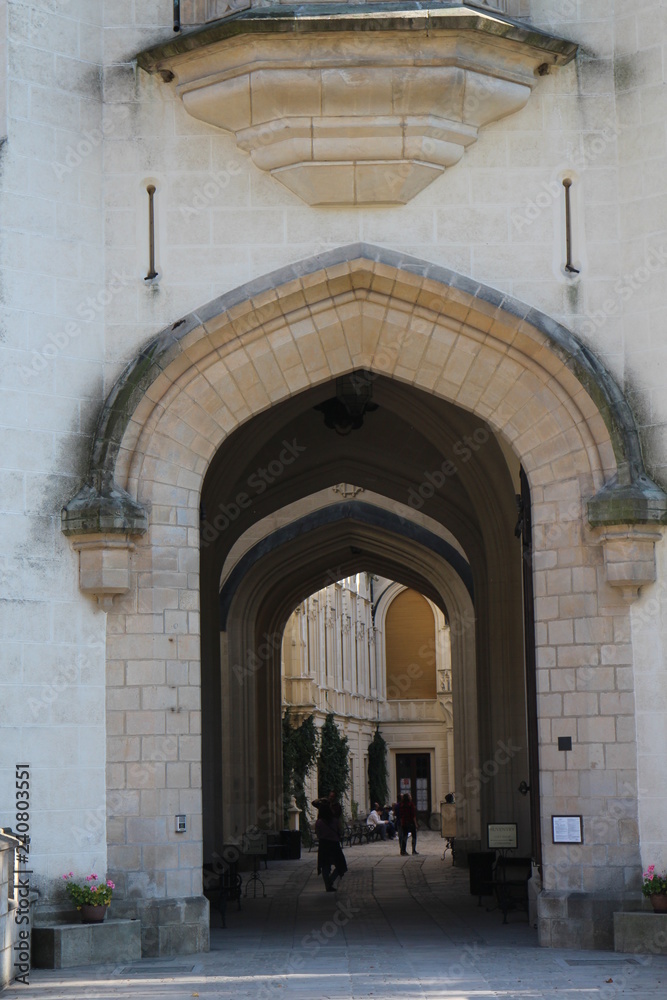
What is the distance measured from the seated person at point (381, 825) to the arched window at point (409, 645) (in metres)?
8.15

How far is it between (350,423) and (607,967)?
779cm

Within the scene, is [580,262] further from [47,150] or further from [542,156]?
[47,150]

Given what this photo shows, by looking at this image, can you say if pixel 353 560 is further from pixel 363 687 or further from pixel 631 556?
pixel 363 687

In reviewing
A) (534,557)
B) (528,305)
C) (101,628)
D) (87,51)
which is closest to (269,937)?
(101,628)

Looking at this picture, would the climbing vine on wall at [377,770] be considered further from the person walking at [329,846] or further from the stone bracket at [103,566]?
the stone bracket at [103,566]

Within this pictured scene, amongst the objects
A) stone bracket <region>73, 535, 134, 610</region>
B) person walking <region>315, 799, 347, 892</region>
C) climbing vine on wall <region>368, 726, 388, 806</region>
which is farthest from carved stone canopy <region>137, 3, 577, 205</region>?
climbing vine on wall <region>368, 726, 388, 806</region>

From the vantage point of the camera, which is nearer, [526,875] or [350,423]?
[526,875]

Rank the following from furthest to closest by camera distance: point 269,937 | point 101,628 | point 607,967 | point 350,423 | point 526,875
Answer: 1. point 350,423
2. point 526,875
3. point 269,937
4. point 101,628
5. point 607,967

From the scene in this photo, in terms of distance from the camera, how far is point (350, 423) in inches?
605

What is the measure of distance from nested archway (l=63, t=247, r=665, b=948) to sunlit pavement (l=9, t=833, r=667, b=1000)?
751mm

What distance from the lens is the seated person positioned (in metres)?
29.0

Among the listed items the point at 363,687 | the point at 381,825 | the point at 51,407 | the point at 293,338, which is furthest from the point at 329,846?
the point at 363,687

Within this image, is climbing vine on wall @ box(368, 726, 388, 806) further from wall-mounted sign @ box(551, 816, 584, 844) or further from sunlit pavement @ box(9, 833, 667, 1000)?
wall-mounted sign @ box(551, 816, 584, 844)

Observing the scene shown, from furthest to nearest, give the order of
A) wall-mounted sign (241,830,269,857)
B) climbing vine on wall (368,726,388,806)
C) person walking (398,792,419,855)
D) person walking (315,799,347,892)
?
climbing vine on wall (368,726,388,806), person walking (398,792,419,855), wall-mounted sign (241,830,269,857), person walking (315,799,347,892)
